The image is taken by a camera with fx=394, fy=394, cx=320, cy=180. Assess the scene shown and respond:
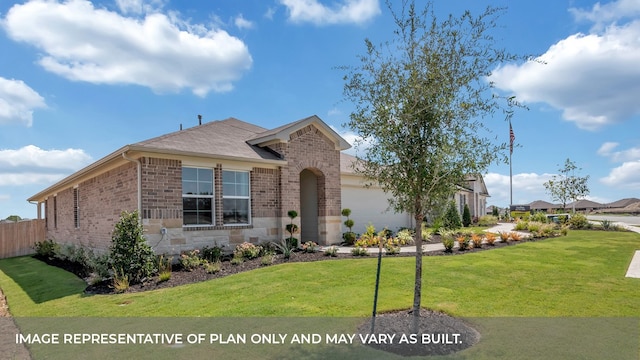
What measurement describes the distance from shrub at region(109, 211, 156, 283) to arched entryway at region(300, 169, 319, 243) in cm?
757

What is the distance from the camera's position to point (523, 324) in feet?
19.6

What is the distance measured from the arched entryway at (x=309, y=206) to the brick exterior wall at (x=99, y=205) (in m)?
7.35

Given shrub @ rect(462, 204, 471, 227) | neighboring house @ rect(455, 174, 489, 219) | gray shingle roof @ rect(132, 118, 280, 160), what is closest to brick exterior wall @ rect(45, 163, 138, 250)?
gray shingle roof @ rect(132, 118, 280, 160)

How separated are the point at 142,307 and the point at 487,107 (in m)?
7.24

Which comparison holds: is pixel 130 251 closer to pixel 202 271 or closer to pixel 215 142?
pixel 202 271

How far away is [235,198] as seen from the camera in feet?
44.4

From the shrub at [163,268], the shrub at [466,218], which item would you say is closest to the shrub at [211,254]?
the shrub at [163,268]

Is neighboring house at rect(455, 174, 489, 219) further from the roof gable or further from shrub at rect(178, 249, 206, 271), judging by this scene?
shrub at rect(178, 249, 206, 271)

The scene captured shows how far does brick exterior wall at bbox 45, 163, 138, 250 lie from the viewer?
1221 centimetres

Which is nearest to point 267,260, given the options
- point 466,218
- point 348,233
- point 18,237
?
point 348,233

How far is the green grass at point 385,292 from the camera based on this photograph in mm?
6961

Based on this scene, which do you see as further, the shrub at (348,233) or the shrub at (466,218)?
the shrub at (466,218)

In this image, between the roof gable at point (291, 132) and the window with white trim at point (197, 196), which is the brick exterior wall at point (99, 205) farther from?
the roof gable at point (291, 132)

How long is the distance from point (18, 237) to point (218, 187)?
17654mm
